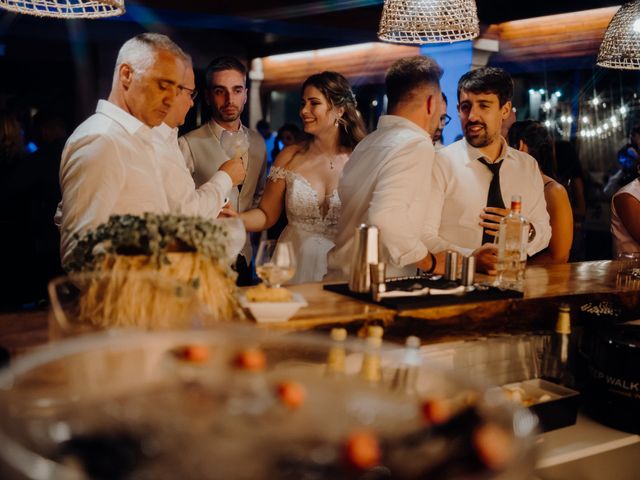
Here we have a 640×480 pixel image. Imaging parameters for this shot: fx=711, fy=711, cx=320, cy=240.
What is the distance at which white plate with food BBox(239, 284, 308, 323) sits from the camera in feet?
6.22

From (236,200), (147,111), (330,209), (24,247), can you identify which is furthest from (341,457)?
(24,247)

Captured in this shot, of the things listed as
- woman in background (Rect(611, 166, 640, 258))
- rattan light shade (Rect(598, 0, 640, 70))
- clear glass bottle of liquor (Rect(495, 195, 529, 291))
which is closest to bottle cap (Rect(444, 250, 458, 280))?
clear glass bottle of liquor (Rect(495, 195, 529, 291))

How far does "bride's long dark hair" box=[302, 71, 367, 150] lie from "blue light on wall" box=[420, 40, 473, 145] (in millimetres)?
4264

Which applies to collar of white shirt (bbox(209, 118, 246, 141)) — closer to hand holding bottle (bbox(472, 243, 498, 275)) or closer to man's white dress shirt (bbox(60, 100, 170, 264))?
man's white dress shirt (bbox(60, 100, 170, 264))

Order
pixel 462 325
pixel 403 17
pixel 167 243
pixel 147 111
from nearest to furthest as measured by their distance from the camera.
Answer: pixel 167 243 < pixel 462 325 < pixel 147 111 < pixel 403 17

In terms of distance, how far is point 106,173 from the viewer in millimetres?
2385

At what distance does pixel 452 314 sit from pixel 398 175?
0.90 metres

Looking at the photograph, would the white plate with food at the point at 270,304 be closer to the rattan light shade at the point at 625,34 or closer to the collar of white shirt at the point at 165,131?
the collar of white shirt at the point at 165,131

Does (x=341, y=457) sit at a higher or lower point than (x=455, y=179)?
lower

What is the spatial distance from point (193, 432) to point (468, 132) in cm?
293

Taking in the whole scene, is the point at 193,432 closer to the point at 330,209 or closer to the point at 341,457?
the point at 341,457

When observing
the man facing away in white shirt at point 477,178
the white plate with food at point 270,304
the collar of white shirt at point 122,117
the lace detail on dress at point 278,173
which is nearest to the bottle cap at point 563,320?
the white plate with food at point 270,304

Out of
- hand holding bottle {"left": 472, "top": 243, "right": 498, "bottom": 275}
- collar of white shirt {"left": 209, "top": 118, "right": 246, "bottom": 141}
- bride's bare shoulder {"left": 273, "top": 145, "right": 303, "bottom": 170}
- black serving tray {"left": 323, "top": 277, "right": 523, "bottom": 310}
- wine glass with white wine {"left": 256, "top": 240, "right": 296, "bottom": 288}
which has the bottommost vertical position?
black serving tray {"left": 323, "top": 277, "right": 523, "bottom": 310}

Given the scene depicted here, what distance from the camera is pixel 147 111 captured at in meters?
2.62
